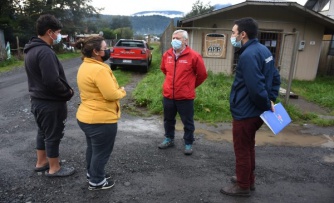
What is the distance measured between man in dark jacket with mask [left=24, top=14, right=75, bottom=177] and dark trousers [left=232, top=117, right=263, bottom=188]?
6.66ft

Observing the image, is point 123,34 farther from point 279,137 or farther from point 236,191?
point 236,191

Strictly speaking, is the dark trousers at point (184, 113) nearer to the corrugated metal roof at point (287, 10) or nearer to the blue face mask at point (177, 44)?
the blue face mask at point (177, 44)

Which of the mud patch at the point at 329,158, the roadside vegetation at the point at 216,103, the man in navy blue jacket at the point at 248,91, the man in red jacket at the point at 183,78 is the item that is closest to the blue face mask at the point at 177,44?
the man in red jacket at the point at 183,78

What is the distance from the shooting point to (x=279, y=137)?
523 centimetres

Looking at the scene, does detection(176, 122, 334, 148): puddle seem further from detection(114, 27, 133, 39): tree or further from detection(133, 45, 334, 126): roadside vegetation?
detection(114, 27, 133, 39): tree

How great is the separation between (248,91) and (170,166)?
67.4 inches

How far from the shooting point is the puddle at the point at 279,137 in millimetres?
4965

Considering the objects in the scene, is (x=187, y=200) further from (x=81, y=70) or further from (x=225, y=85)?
(x=225, y=85)

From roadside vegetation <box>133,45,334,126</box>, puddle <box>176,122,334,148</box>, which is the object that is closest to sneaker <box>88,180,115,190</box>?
puddle <box>176,122,334,148</box>

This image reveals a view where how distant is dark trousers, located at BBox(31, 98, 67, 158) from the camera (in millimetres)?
3143

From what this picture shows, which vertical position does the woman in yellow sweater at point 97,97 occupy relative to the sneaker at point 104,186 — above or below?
above

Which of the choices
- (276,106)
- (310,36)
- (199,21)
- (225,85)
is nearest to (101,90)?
(276,106)

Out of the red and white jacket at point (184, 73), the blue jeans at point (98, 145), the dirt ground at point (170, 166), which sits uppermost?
the red and white jacket at point (184, 73)

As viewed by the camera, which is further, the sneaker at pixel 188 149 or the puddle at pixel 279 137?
the puddle at pixel 279 137
